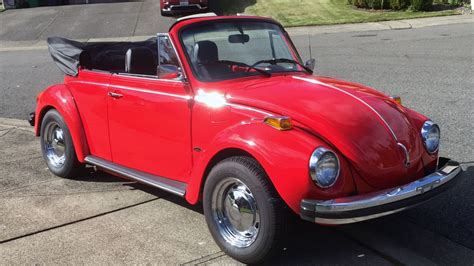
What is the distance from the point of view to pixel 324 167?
10.7ft

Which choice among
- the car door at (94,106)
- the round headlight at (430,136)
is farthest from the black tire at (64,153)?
the round headlight at (430,136)

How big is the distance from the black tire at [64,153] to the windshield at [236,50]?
1847 millimetres

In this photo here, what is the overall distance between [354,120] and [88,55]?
126 inches

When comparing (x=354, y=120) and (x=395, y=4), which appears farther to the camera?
(x=395, y=4)

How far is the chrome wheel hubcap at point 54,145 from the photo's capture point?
18.1ft

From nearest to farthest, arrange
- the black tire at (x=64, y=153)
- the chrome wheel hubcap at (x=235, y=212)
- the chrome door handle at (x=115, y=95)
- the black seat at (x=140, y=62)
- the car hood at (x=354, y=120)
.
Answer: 1. the car hood at (x=354, y=120)
2. the chrome wheel hubcap at (x=235, y=212)
3. the chrome door handle at (x=115, y=95)
4. the black seat at (x=140, y=62)
5. the black tire at (x=64, y=153)

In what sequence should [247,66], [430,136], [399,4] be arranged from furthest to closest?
[399,4], [247,66], [430,136]

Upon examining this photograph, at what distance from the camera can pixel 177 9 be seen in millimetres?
21094

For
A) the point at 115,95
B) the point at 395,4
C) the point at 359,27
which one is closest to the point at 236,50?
the point at 115,95

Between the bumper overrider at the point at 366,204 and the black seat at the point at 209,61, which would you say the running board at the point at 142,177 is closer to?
the black seat at the point at 209,61

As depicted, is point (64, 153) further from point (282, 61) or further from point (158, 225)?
point (282, 61)

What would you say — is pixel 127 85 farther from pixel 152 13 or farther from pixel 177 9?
pixel 152 13

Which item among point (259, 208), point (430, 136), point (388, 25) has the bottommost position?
point (259, 208)

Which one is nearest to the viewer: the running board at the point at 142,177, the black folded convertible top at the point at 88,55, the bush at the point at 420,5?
the running board at the point at 142,177
